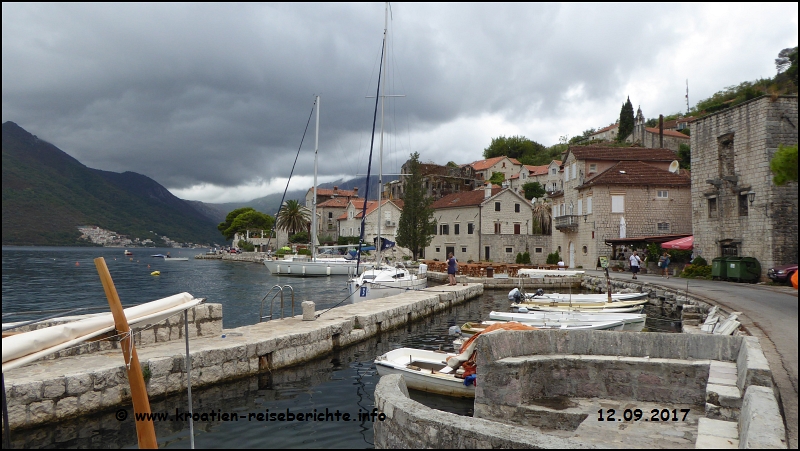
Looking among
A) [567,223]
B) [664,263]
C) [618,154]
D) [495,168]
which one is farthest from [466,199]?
[495,168]

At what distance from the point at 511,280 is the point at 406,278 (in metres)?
9.02

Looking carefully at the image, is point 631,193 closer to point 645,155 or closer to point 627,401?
point 645,155

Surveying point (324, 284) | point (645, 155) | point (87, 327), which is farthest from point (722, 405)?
point (645, 155)

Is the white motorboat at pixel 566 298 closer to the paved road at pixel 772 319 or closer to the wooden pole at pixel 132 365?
the paved road at pixel 772 319

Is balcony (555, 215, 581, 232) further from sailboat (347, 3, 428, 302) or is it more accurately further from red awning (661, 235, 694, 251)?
sailboat (347, 3, 428, 302)

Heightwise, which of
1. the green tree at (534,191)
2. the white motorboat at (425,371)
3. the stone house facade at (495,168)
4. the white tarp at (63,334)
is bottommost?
the white motorboat at (425,371)

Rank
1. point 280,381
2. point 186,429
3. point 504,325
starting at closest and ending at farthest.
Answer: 1. point 186,429
2. point 504,325
3. point 280,381

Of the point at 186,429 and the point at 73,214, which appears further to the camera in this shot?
the point at 73,214

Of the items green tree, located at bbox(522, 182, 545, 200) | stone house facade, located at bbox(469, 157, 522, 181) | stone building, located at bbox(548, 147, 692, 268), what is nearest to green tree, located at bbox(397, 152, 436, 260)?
stone building, located at bbox(548, 147, 692, 268)

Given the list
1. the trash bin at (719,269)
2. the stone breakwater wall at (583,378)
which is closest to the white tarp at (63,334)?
the stone breakwater wall at (583,378)

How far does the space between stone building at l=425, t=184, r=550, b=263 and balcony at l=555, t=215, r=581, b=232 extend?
8348mm

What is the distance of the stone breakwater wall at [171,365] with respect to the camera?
8.62 m

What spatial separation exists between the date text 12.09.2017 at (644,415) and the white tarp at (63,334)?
6.09 meters

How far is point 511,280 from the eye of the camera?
3784 centimetres
